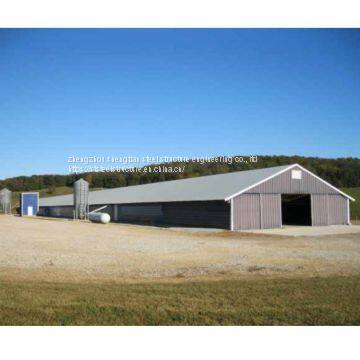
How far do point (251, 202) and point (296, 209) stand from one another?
27.9ft

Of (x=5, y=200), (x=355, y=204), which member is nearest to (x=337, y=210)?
(x=355, y=204)

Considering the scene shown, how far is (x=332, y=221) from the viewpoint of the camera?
1302 inches

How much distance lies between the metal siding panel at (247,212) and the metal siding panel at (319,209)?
550 centimetres

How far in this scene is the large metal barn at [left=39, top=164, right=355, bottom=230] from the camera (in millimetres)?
28797

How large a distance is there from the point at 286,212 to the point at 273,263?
82.7 feet

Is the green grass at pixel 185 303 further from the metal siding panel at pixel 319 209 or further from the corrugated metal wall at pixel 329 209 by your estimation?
the corrugated metal wall at pixel 329 209

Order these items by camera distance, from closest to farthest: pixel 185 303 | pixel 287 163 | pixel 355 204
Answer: pixel 185 303 < pixel 355 204 < pixel 287 163

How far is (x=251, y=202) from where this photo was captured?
29.0 meters

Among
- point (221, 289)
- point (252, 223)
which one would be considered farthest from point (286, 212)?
point (221, 289)

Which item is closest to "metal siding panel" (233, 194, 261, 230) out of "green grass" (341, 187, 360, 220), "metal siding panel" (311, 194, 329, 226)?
"metal siding panel" (311, 194, 329, 226)

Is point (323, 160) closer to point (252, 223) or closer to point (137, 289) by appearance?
point (252, 223)

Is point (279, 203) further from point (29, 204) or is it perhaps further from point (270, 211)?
point (29, 204)

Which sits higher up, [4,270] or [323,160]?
[323,160]

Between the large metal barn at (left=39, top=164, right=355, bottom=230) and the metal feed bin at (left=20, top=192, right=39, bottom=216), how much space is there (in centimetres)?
3125
